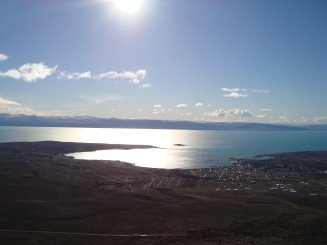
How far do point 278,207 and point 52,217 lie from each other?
32.8m

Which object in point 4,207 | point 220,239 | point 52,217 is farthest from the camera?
point 4,207

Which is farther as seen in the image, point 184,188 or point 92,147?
point 92,147

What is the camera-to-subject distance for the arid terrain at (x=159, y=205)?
131ft

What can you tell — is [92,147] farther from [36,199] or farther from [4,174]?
[36,199]

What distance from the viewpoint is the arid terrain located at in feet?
131

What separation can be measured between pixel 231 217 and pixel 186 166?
71004mm

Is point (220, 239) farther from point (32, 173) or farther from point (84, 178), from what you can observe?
point (32, 173)

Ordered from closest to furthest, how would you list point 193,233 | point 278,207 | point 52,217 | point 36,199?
point 193,233
point 52,217
point 278,207
point 36,199

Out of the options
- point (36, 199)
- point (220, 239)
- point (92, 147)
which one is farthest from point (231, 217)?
point (92, 147)

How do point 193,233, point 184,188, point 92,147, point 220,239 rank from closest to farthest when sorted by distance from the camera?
point 220,239
point 193,233
point 184,188
point 92,147

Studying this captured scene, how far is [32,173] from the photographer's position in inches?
3644

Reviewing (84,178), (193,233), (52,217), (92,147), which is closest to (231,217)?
(193,233)

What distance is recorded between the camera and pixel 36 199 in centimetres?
6550

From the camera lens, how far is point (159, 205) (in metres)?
63.0
